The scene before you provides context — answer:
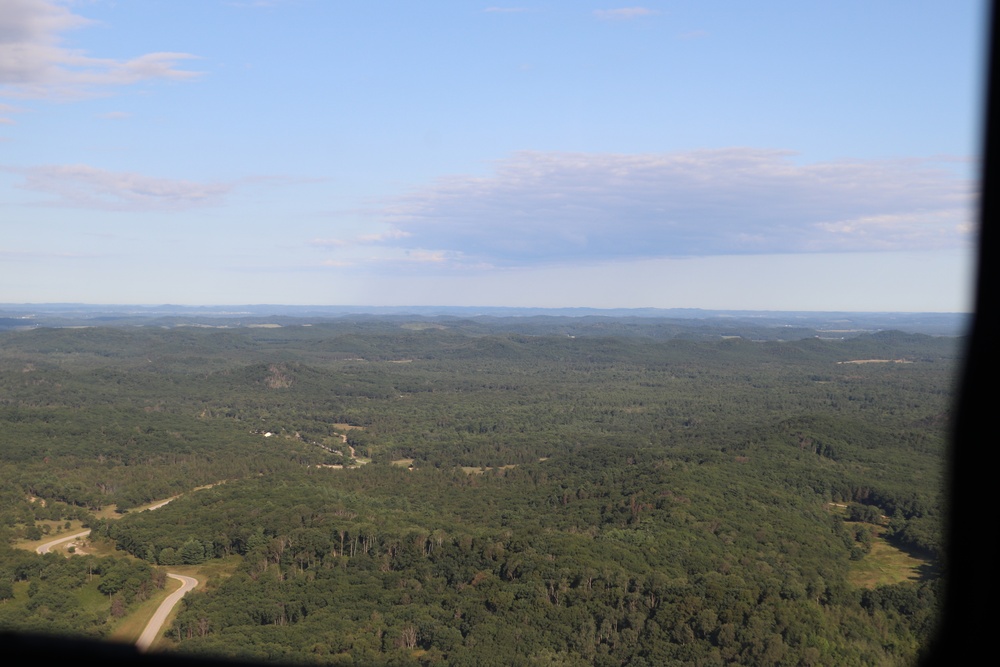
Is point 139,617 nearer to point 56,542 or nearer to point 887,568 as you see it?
point 56,542

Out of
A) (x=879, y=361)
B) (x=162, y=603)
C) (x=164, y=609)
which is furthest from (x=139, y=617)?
(x=879, y=361)

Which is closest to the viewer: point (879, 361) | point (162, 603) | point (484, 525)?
point (162, 603)

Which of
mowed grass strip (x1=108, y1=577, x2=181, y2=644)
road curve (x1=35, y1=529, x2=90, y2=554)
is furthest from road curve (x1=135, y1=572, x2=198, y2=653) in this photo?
road curve (x1=35, y1=529, x2=90, y2=554)

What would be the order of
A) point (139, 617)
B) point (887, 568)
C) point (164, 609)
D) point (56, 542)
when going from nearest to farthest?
point (139, 617) → point (164, 609) → point (887, 568) → point (56, 542)

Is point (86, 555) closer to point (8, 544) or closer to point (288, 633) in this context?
point (8, 544)

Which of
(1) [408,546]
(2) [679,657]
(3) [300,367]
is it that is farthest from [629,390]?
(2) [679,657]
